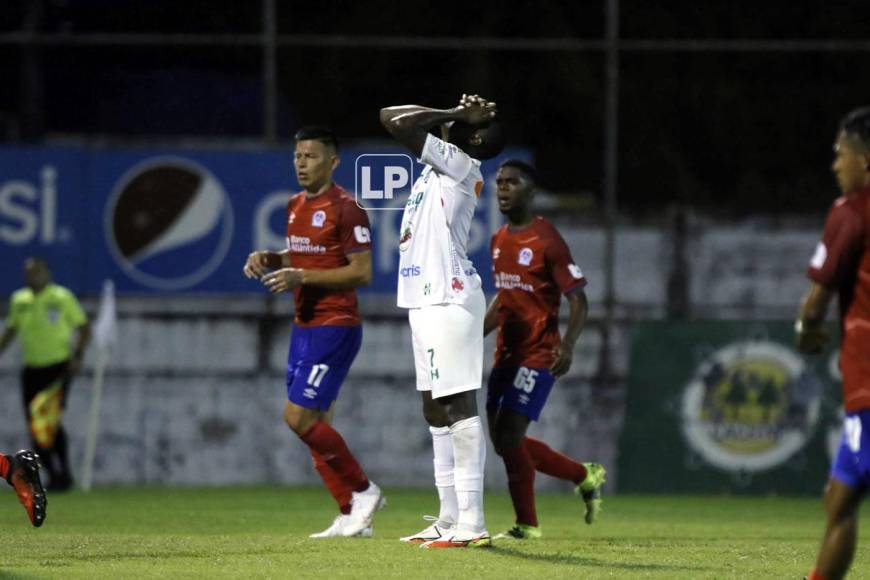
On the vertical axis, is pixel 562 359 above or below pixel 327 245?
below

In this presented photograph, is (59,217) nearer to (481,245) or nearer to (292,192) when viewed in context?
(292,192)

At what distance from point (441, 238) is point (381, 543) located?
182 cm

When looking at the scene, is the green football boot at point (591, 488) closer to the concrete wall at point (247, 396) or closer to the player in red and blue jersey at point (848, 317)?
the player in red and blue jersey at point (848, 317)

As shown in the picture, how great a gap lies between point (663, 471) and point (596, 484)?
5.62 metres

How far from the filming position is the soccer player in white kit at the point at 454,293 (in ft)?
30.7

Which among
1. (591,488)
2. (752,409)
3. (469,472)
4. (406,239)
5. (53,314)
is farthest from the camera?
(53,314)

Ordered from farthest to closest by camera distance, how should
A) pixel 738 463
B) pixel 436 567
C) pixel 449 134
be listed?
Result: pixel 738 463 → pixel 449 134 → pixel 436 567

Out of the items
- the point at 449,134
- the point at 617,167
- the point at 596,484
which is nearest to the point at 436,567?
the point at 449,134

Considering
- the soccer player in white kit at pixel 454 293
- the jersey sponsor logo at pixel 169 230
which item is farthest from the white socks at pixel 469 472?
the jersey sponsor logo at pixel 169 230

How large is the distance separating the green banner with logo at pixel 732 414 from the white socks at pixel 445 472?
26.1 ft

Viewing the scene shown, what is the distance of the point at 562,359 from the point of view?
419 inches

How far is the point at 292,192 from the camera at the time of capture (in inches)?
707

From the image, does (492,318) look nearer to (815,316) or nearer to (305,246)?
(305,246)

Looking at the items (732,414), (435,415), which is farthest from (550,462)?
(732,414)
